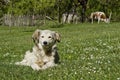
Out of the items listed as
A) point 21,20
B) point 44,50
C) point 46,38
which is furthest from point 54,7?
point 46,38

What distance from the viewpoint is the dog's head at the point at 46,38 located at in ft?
43.1

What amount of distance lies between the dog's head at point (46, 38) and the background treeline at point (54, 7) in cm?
4497

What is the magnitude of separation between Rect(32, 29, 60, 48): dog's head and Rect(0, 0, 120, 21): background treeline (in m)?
45.0

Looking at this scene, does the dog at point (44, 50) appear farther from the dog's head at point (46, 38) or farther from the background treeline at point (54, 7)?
the background treeline at point (54, 7)

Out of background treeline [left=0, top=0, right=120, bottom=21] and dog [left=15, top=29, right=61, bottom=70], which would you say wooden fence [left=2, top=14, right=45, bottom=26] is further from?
dog [left=15, top=29, right=61, bottom=70]

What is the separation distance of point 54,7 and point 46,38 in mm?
58717

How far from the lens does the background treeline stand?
59.7 m

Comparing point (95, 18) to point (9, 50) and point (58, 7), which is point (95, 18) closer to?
point (58, 7)

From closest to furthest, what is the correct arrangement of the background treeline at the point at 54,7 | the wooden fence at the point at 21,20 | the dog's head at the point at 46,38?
the dog's head at the point at 46,38, the background treeline at the point at 54,7, the wooden fence at the point at 21,20

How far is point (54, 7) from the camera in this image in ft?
235

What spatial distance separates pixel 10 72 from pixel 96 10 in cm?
6714

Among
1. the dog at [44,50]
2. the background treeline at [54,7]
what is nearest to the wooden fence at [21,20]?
the background treeline at [54,7]

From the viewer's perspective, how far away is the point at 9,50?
22.8 m

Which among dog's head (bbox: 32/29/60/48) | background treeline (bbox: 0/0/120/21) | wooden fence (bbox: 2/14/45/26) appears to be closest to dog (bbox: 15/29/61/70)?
dog's head (bbox: 32/29/60/48)
